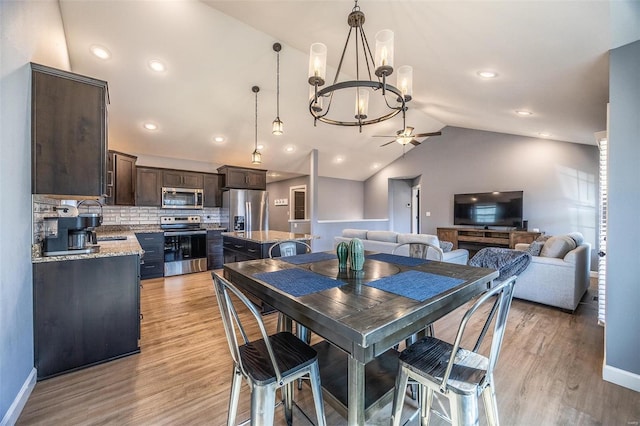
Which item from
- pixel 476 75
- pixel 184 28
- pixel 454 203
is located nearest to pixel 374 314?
pixel 476 75

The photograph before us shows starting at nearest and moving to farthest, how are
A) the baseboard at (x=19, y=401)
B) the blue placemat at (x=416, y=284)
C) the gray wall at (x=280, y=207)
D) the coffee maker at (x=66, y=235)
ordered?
the blue placemat at (x=416, y=284)
the baseboard at (x=19, y=401)
the coffee maker at (x=66, y=235)
the gray wall at (x=280, y=207)

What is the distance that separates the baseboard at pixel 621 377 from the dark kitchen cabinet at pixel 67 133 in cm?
412

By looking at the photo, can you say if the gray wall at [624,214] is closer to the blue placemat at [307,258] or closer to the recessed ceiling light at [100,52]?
the blue placemat at [307,258]

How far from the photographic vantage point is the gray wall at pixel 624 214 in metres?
1.84

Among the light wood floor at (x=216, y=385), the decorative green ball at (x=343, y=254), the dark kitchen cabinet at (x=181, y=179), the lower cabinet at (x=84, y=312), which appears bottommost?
the light wood floor at (x=216, y=385)

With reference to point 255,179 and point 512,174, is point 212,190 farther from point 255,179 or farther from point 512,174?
point 512,174

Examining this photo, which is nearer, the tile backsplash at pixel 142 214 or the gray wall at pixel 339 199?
the tile backsplash at pixel 142 214

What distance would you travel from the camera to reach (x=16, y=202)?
1699mm

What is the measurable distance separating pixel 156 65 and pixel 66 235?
8.25 ft

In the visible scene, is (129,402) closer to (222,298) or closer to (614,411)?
(222,298)

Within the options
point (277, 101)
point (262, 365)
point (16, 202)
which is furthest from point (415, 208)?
point (16, 202)

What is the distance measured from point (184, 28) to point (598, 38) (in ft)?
12.6

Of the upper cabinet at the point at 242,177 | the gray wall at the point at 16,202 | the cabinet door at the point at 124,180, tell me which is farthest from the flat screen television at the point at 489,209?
the gray wall at the point at 16,202

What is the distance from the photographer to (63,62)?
288 centimetres
